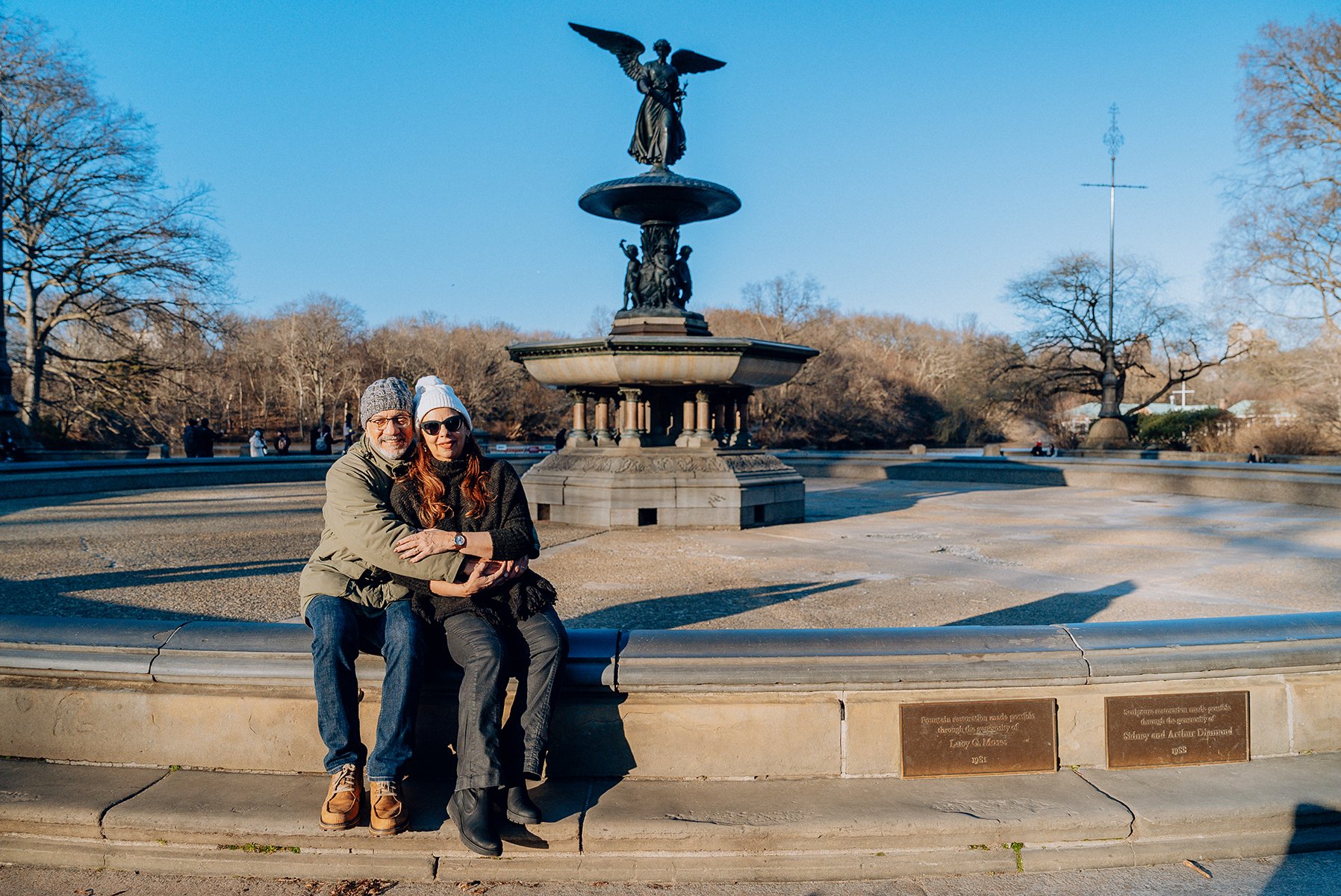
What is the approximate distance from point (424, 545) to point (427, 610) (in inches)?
10.7

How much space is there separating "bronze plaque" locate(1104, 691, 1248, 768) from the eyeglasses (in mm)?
2981

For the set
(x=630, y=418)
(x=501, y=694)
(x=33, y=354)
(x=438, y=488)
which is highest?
(x=33, y=354)

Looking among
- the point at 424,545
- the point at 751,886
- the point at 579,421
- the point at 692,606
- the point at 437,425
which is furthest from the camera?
the point at 579,421

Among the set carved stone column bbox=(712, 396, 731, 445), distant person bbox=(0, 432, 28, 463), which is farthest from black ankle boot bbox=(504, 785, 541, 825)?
distant person bbox=(0, 432, 28, 463)

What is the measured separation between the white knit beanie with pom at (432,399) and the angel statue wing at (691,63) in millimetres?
10964

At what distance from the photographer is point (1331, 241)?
28.8 m

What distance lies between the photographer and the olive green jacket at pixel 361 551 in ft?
10.3

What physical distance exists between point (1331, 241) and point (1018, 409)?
1552 centimetres

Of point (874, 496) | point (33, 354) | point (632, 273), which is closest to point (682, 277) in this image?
point (632, 273)

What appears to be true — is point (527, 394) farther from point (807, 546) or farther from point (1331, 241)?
point (807, 546)

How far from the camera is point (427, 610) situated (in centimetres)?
321

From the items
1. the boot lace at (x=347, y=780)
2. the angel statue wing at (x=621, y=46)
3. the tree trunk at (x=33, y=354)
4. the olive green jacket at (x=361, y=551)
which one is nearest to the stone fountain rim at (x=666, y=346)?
the angel statue wing at (x=621, y=46)

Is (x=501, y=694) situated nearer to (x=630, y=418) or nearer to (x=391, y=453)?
(x=391, y=453)

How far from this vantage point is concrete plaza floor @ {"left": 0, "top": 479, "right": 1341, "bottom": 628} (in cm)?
562
